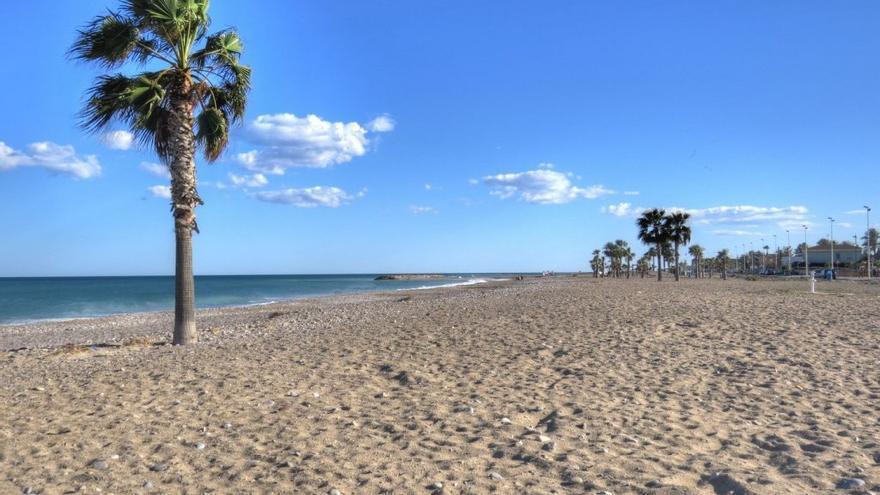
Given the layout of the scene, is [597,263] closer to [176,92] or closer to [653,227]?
[653,227]

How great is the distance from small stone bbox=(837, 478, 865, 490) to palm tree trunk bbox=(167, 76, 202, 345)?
12023 mm

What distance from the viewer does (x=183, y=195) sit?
1285 centimetres

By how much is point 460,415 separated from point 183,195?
9.49m

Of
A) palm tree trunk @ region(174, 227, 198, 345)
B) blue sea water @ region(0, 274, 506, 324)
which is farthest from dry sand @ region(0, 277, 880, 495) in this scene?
blue sea water @ region(0, 274, 506, 324)

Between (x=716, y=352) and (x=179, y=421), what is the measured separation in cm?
864

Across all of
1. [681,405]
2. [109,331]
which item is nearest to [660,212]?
[109,331]

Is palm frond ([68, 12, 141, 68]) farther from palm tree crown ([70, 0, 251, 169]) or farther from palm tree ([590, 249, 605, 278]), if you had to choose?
palm tree ([590, 249, 605, 278])

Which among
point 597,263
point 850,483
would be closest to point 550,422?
point 850,483

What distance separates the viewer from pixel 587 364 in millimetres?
9016

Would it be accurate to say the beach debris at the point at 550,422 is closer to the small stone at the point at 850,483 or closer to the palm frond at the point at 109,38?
the small stone at the point at 850,483

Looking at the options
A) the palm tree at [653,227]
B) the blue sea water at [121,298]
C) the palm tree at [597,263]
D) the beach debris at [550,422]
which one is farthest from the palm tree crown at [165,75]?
the palm tree at [597,263]

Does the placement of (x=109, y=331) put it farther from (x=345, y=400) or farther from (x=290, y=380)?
(x=345, y=400)

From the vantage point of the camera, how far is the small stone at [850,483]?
13.9ft

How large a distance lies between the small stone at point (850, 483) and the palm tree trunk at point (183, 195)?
1202cm
